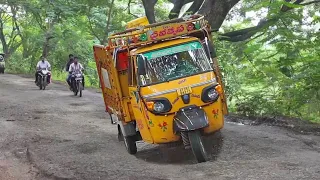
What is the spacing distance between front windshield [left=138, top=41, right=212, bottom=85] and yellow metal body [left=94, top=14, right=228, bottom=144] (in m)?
0.12

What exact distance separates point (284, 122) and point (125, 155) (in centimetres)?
407

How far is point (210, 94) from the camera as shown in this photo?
23.1 feet

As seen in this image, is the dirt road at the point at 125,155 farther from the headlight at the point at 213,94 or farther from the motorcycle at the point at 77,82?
the motorcycle at the point at 77,82

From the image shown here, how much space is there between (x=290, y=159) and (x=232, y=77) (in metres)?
7.48

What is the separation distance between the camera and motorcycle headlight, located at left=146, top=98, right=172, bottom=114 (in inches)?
271

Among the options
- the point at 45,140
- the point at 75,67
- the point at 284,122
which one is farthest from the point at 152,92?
the point at 75,67

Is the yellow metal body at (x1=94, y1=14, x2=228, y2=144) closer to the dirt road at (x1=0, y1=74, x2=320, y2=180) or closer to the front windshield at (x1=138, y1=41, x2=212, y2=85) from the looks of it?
the front windshield at (x1=138, y1=41, x2=212, y2=85)

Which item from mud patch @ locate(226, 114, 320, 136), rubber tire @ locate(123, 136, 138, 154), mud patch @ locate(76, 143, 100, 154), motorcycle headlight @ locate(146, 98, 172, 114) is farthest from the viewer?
mud patch @ locate(226, 114, 320, 136)

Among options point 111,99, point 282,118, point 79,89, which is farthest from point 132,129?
point 79,89

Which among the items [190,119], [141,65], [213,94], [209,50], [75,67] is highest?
[209,50]

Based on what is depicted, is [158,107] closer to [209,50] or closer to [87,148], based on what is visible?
[209,50]

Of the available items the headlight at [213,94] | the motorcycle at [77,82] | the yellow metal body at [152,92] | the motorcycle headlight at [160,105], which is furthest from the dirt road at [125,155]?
the motorcycle at [77,82]

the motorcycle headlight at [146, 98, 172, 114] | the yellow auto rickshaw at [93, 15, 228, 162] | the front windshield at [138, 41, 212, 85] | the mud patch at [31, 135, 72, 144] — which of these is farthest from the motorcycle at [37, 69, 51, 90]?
the motorcycle headlight at [146, 98, 172, 114]

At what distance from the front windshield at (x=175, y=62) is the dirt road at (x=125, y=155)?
4.54 feet
